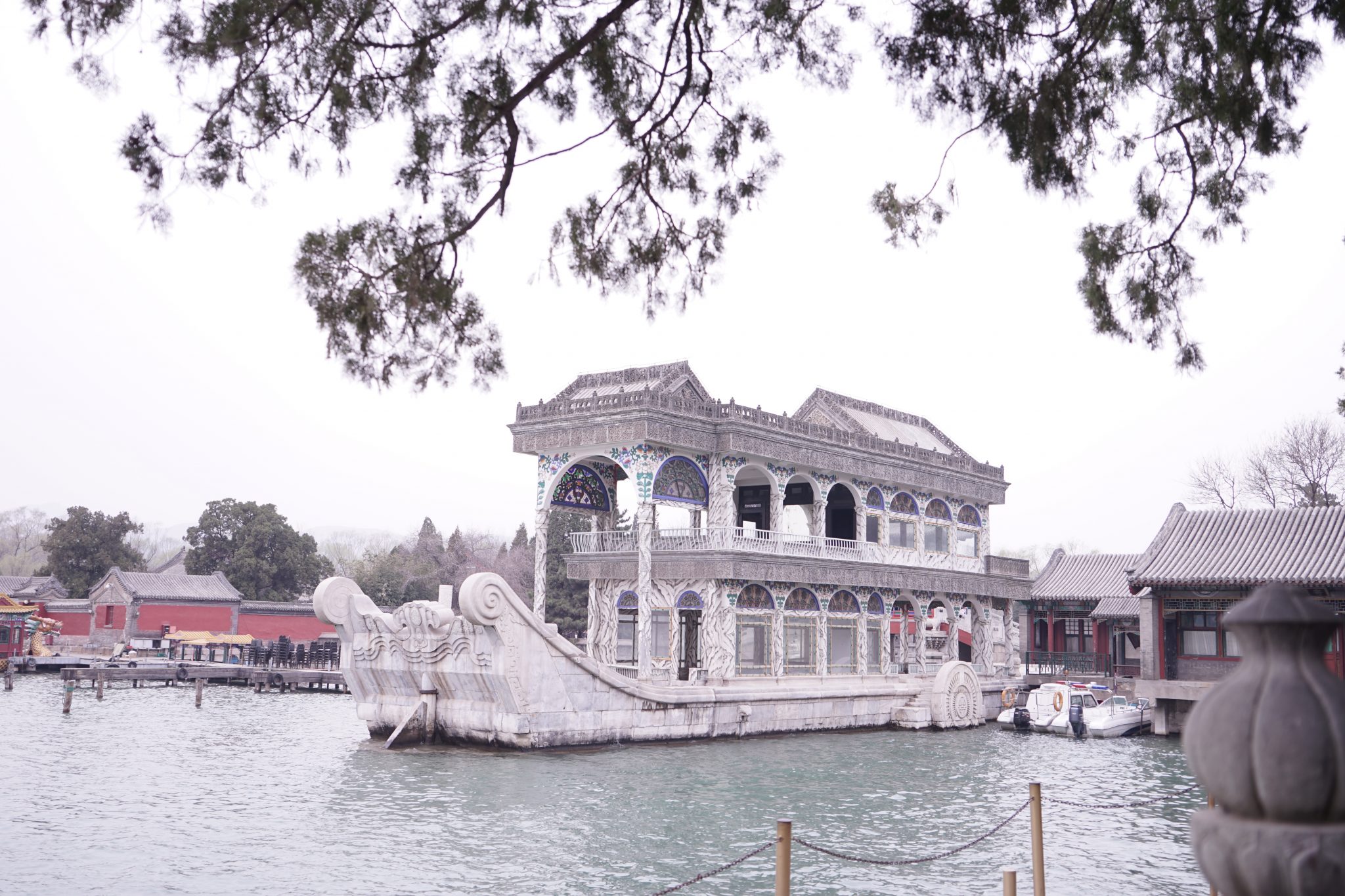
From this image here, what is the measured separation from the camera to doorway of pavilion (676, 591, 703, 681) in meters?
24.5

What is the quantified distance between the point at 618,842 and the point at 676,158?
7714mm

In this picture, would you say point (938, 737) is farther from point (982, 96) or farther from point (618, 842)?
point (982, 96)

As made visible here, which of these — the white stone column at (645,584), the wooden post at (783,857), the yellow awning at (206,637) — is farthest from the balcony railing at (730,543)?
the yellow awning at (206,637)

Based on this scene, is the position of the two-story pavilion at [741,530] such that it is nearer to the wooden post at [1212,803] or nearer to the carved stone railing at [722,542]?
the carved stone railing at [722,542]

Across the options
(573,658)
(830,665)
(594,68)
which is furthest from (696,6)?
(830,665)

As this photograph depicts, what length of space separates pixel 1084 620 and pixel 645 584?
21.1m

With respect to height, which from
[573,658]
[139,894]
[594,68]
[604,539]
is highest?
[594,68]

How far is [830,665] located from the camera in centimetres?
2706

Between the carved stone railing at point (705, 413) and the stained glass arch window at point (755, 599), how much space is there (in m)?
3.48

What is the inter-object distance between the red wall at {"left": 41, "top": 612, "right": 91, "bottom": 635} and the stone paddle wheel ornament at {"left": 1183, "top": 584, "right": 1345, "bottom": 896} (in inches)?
1951

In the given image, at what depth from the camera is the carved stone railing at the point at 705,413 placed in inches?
919

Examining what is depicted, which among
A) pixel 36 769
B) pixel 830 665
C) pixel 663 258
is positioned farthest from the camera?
pixel 830 665

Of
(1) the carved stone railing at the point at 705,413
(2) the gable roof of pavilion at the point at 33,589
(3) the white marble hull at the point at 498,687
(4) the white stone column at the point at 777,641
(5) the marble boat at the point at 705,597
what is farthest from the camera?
(2) the gable roof of pavilion at the point at 33,589

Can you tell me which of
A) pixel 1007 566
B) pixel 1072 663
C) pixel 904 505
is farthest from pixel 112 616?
pixel 1072 663
